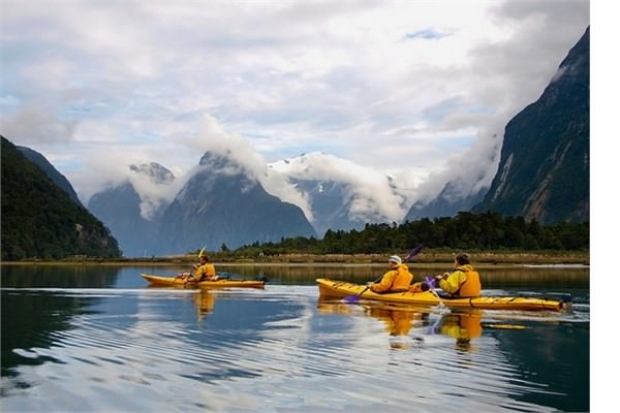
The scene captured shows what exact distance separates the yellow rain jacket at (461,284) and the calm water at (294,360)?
2.68 feet

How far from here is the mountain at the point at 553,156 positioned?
458ft

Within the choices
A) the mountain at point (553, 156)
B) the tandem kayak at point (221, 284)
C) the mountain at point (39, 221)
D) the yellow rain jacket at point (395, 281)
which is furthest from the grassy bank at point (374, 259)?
the mountain at point (553, 156)

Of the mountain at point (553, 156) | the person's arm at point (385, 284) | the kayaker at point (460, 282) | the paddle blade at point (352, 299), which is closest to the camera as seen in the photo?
the kayaker at point (460, 282)

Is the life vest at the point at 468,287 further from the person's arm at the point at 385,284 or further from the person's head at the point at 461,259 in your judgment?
the person's arm at the point at 385,284

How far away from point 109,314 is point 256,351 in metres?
9.47

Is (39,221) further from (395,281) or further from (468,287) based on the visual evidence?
(468,287)

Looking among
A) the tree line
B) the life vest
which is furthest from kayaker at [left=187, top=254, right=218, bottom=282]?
the tree line

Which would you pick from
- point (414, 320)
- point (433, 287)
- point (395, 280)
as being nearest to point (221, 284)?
point (395, 280)

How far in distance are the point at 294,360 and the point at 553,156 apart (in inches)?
6196

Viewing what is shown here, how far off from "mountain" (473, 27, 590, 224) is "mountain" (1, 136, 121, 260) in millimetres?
78893

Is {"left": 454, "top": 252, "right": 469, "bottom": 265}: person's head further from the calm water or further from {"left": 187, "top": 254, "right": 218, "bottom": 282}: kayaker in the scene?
{"left": 187, "top": 254, "right": 218, "bottom": 282}: kayaker

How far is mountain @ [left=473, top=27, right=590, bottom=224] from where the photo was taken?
140 meters
